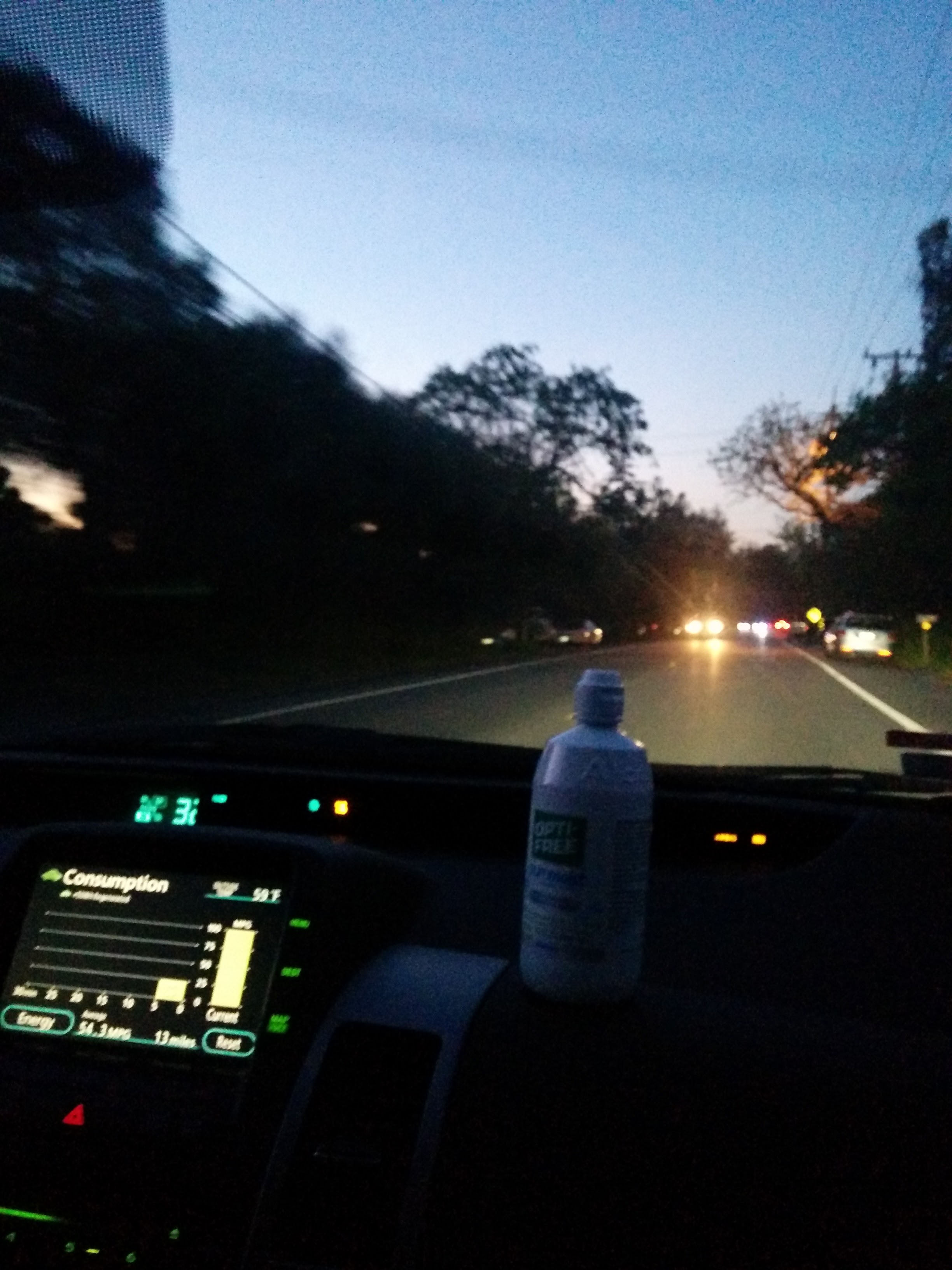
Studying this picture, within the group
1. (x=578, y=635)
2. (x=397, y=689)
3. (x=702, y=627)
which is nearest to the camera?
(x=397, y=689)

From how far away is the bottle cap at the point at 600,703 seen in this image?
272cm

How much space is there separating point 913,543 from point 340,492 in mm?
19216

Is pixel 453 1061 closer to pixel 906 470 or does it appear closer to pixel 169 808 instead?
pixel 169 808

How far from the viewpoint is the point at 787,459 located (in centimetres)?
6912

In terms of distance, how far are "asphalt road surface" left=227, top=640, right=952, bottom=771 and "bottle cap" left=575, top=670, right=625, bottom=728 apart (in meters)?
4.35

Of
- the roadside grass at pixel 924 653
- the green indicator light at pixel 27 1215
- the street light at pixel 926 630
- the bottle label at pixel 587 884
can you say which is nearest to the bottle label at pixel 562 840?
the bottle label at pixel 587 884

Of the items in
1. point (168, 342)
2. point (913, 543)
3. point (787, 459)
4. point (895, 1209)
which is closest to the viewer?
point (895, 1209)

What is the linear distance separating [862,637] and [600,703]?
3557 centimetres

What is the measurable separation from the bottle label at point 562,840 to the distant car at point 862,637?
35174 mm

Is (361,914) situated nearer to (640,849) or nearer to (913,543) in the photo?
(640,849)

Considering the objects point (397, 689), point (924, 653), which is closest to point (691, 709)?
point (397, 689)

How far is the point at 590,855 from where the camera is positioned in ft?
8.48

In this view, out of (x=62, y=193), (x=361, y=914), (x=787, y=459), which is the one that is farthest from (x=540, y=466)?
(x=361, y=914)

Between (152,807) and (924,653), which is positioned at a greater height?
(152,807)
